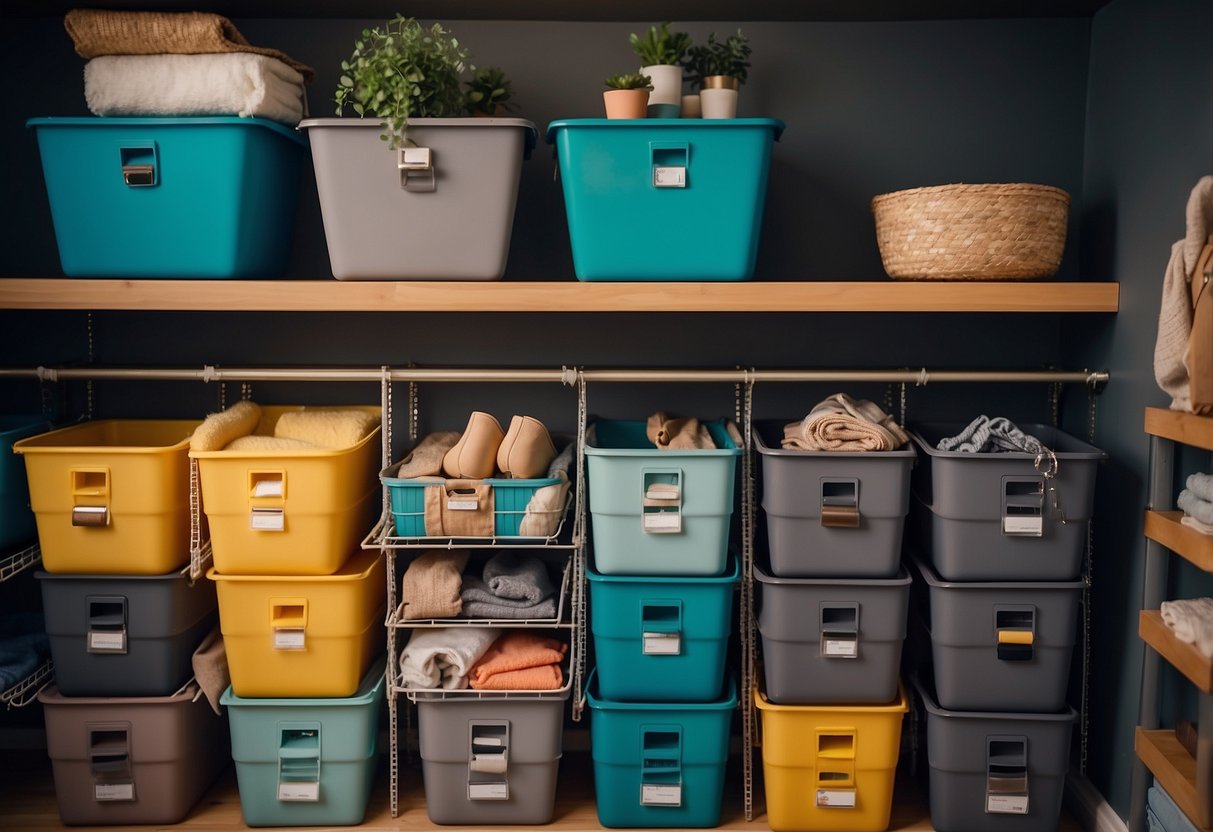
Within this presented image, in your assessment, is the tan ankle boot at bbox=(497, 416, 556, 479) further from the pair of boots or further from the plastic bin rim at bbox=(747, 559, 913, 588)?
the plastic bin rim at bbox=(747, 559, 913, 588)

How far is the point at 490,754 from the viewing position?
2.21m

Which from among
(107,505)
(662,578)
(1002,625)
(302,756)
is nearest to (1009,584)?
(1002,625)

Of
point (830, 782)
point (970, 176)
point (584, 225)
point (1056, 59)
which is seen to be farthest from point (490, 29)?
point (830, 782)

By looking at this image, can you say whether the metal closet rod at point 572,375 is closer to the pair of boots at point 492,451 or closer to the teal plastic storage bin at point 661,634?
the pair of boots at point 492,451

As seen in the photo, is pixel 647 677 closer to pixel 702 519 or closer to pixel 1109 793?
pixel 702 519

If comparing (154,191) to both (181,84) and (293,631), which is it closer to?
(181,84)

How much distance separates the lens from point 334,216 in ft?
6.89

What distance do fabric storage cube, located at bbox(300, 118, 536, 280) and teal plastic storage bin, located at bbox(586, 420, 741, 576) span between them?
53 centimetres

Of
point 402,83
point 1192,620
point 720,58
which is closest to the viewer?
point 1192,620

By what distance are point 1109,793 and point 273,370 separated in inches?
86.0

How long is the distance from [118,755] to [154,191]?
130cm

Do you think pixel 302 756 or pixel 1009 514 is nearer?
pixel 1009 514

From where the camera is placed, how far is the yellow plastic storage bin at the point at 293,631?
2.17 m

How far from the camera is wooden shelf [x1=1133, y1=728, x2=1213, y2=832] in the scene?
5.54 ft
